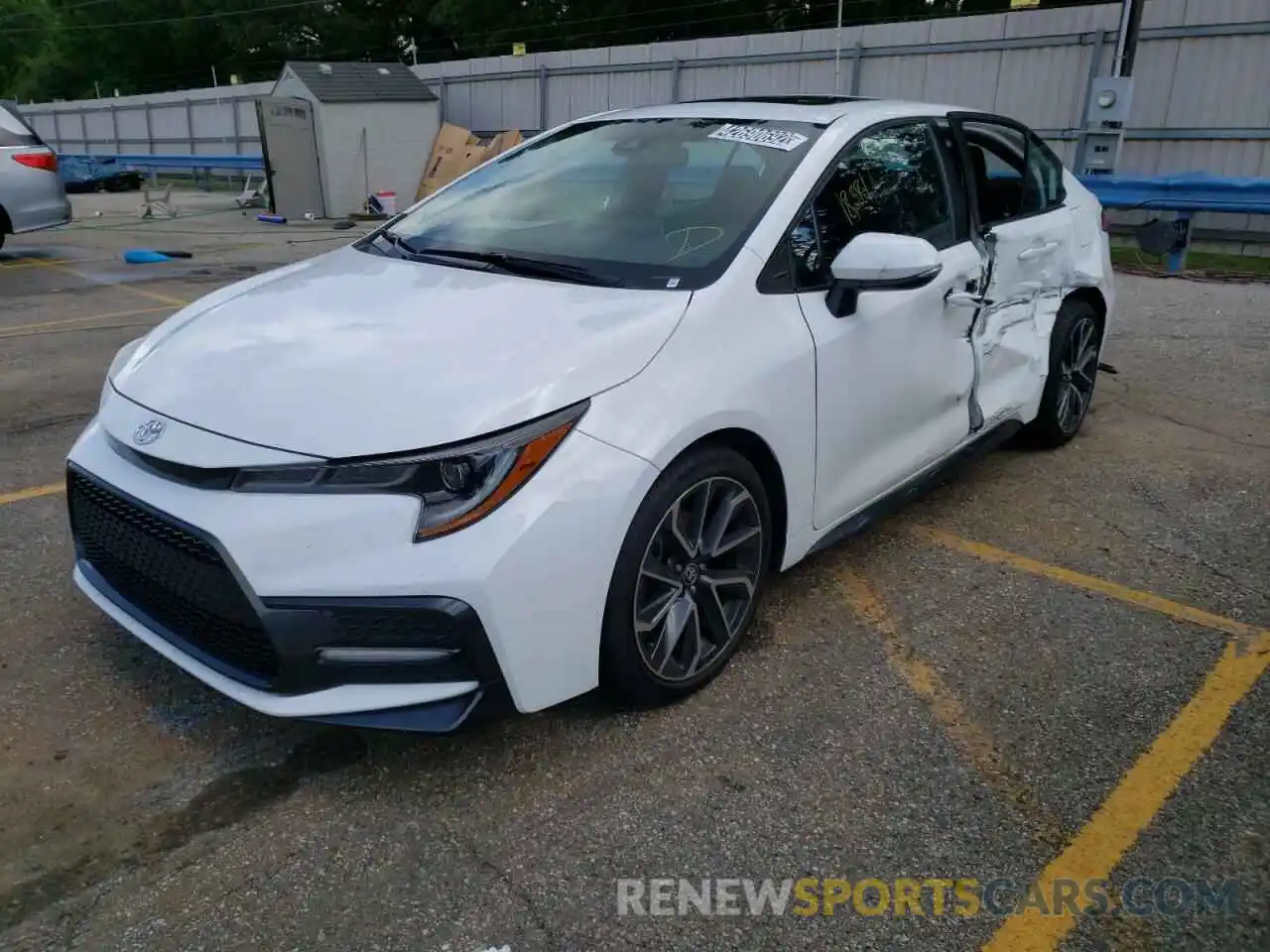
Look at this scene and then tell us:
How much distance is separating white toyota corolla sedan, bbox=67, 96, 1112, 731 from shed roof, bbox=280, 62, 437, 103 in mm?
14099

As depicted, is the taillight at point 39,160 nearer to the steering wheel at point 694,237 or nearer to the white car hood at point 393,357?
the white car hood at point 393,357

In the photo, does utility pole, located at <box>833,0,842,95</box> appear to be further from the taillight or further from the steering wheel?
the taillight

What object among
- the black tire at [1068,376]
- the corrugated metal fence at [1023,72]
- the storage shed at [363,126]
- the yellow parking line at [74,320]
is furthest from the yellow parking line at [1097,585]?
the storage shed at [363,126]

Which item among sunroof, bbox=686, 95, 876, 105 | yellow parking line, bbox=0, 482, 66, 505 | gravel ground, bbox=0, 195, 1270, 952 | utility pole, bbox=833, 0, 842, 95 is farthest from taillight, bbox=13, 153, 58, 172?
sunroof, bbox=686, 95, 876, 105

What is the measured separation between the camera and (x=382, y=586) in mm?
2236

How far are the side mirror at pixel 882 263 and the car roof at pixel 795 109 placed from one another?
0.66 metres

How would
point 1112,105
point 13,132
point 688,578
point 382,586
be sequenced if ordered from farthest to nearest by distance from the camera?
point 1112,105, point 13,132, point 688,578, point 382,586

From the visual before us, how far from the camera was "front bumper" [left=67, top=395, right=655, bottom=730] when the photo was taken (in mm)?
2246

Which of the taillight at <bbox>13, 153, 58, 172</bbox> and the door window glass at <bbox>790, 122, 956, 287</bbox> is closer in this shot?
the door window glass at <bbox>790, 122, 956, 287</bbox>

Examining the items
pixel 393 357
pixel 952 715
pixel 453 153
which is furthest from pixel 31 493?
pixel 453 153

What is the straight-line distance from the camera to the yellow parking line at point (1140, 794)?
2115 mm

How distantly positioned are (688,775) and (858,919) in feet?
1.87

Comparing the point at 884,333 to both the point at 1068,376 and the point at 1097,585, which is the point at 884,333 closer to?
the point at 1097,585

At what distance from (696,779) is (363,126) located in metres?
16.3
